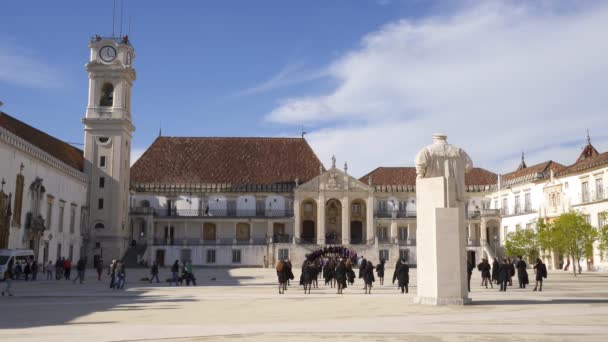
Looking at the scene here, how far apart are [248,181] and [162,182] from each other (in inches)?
325

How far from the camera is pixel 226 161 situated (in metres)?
62.6

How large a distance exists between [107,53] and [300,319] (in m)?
43.4

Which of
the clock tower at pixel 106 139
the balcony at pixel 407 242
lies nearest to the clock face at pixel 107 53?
the clock tower at pixel 106 139

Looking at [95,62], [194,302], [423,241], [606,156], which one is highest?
[95,62]

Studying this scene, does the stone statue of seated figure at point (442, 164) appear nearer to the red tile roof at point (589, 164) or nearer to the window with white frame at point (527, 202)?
the red tile roof at point (589, 164)

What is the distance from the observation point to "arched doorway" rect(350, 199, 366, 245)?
6056 cm

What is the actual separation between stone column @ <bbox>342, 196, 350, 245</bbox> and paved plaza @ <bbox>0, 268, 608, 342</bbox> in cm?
3774

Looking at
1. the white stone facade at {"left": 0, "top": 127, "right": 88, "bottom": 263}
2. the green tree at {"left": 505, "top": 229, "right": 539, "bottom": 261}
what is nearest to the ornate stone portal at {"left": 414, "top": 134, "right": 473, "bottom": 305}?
the white stone facade at {"left": 0, "top": 127, "right": 88, "bottom": 263}

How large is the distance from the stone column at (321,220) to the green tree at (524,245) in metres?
17.1

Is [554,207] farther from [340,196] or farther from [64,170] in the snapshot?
[64,170]

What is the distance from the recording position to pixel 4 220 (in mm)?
33656

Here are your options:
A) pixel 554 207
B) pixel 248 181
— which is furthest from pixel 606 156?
pixel 248 181

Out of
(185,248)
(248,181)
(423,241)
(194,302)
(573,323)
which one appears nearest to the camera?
(573,323)

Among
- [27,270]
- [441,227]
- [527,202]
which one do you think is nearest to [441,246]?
[441,227]
